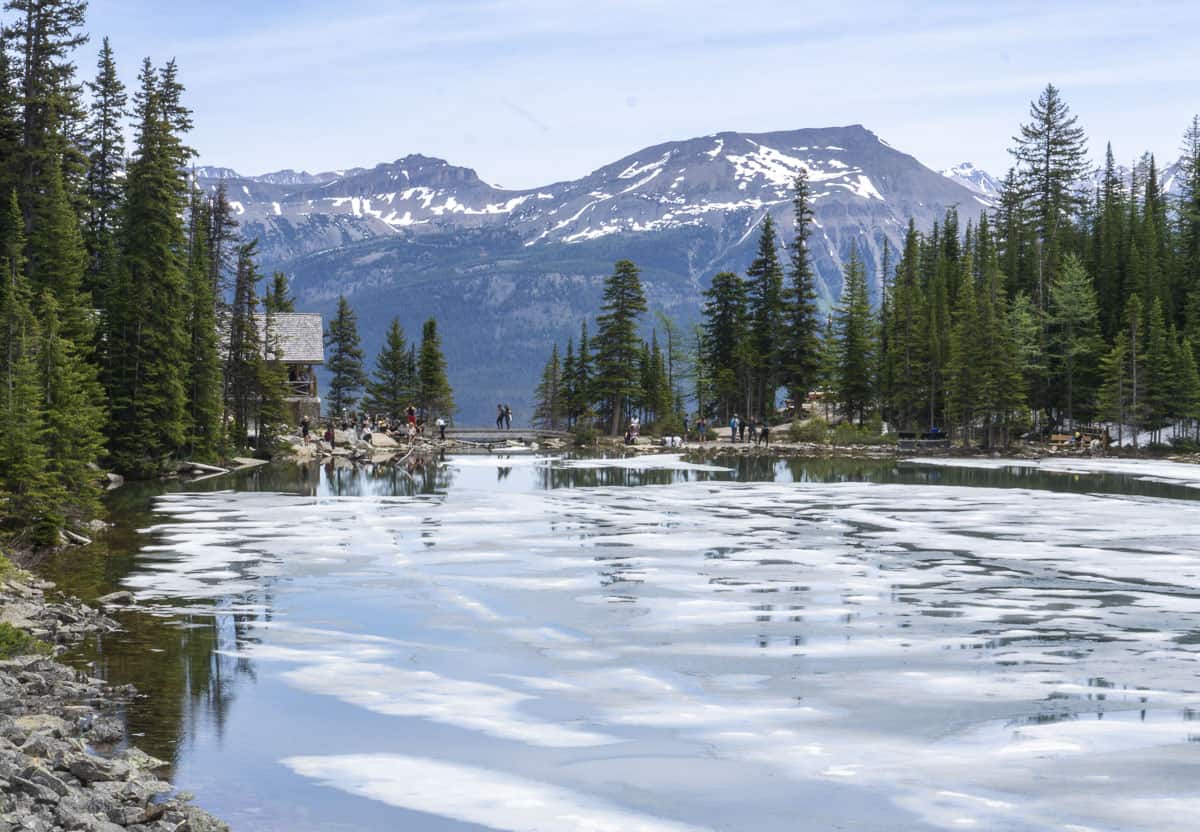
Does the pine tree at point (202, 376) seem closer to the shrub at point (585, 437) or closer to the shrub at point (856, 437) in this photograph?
the shrub at point (585, 437)

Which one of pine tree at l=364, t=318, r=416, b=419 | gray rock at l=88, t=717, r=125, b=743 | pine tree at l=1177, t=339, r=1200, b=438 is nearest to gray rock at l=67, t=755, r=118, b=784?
gray rock at l=88, t=717, r=125, b=743

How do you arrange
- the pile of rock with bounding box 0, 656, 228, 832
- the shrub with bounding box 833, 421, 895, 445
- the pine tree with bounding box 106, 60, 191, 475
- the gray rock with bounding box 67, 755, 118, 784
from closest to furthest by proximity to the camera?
the pile of rock with bounding box 0, 656, 228, 832
the gray rock with bounding box 67, 755, 118, 784
the pine tree with bounding box 106, 60, 191, 475
the shrub with bounding box 833, 421, 895, 445

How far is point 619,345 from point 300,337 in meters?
23.1

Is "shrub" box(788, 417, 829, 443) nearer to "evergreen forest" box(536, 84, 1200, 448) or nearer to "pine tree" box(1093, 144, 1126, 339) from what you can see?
"evergreen forest" box(536, 84, 1200, 448)

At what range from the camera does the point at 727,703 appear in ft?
45.6

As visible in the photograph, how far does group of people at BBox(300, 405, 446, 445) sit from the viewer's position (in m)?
76.2

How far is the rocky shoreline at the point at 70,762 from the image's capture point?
8.65 meters

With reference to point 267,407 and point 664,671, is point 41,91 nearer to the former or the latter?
point 267,407

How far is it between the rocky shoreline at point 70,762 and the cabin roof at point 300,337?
70.5m

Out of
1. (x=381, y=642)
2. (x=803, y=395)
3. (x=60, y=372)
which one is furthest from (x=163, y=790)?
(x=803, y=395)

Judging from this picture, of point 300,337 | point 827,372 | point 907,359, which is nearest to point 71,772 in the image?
point 300,337

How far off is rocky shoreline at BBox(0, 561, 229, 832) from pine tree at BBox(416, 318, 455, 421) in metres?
85.3

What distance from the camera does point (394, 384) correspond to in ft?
355

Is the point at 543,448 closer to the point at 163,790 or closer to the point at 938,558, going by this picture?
the point at 938,558
